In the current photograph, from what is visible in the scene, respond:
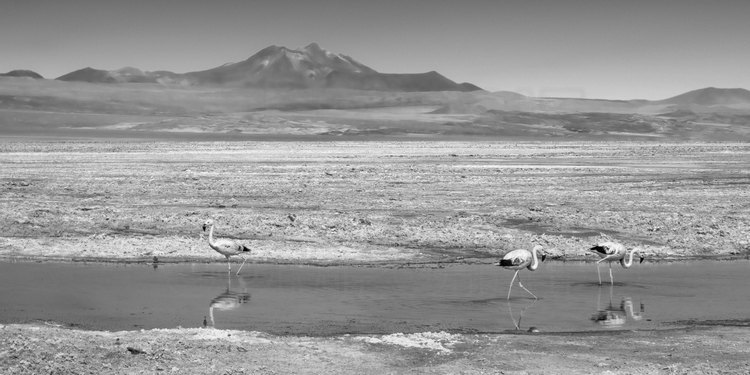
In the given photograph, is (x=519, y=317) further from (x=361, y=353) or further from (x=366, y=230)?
(x=366, y=230)

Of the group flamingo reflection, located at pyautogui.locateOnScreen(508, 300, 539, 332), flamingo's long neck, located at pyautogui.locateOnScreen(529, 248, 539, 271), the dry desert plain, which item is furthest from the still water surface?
the dry desert plain

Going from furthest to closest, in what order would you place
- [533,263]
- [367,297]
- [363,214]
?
[363,214] → [533,263] → [367,297]

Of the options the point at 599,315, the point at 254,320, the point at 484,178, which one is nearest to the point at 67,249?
the point at 254,320

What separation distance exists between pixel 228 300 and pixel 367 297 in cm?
238

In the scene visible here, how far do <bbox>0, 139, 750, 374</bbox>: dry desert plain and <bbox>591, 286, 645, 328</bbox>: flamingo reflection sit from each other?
114 centimetres

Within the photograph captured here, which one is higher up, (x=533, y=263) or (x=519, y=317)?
(x=533, y=263)

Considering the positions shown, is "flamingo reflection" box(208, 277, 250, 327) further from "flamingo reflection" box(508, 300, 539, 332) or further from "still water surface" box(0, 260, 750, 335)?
"flamingo reflection" box(508, 300, 539, 332)

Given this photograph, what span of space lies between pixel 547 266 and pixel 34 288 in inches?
410

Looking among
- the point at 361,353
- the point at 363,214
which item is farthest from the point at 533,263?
the point at 363,214

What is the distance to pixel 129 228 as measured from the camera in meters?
26.2

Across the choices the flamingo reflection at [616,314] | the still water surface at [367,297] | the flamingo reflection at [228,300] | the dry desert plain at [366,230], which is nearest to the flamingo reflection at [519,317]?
the still water surface at [367,297]

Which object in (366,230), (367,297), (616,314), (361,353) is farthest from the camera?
(366,230)

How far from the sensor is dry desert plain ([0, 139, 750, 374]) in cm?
1211

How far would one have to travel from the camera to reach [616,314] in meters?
16.1
